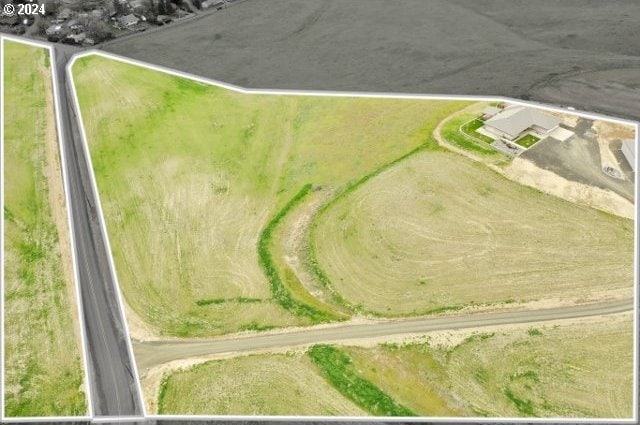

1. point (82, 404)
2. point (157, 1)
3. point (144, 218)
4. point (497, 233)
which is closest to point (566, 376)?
point (497, 233)

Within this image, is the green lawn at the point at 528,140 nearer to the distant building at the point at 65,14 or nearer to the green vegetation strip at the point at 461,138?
the green vegetation strip at the point at 461,138

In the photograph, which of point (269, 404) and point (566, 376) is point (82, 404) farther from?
point (566, 376)

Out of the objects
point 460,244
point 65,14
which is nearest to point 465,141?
point 460,244

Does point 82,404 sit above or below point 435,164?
below

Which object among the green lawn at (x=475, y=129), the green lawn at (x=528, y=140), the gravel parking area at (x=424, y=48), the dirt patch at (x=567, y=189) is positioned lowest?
the dirt patch at (x=567, y=189)

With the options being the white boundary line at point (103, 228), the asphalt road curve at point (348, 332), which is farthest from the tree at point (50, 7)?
the asphalt road curve at point (348, 332)

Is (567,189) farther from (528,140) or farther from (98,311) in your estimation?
(98,311)
